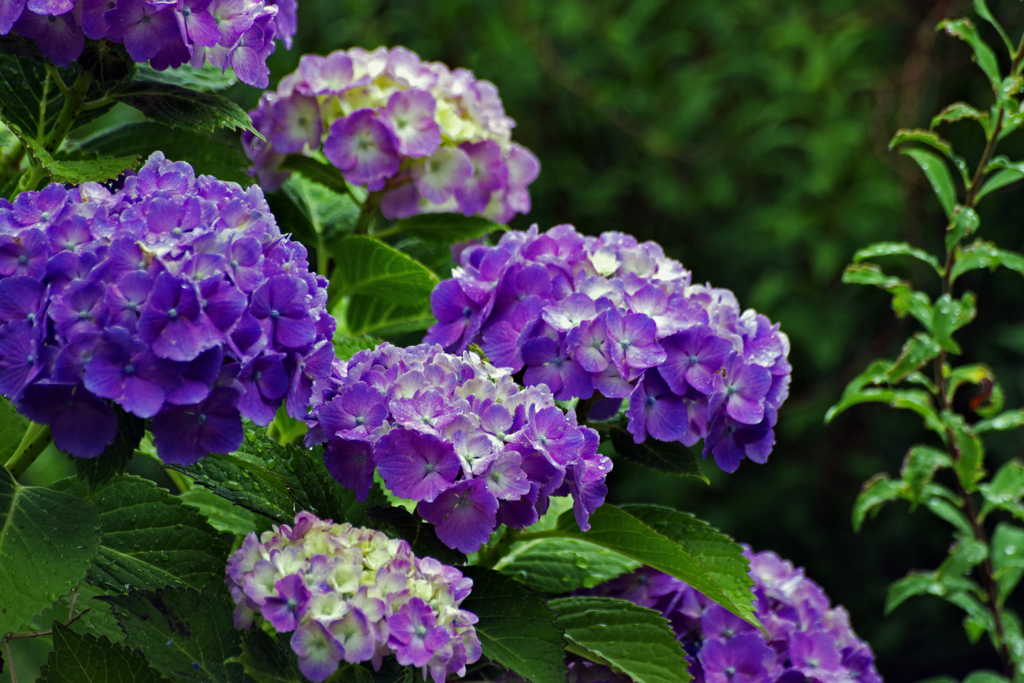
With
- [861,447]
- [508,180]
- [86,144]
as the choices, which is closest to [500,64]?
[861,447]

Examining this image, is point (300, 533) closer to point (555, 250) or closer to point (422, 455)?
point (422, 455)

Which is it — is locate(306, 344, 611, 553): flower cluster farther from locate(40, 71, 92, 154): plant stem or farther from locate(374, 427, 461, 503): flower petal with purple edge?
locate(40, 71, 92, 154): plant stem

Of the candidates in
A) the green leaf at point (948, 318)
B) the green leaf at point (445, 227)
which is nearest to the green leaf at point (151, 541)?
the green leaf at point (445, 227)

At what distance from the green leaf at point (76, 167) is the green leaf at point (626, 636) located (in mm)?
452

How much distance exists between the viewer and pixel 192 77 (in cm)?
77

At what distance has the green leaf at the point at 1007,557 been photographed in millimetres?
955

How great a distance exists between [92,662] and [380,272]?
0.40 meters

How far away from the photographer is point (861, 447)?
2.44 m

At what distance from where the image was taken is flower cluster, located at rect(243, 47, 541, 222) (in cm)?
85

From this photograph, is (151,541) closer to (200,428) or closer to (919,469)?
(200,428)

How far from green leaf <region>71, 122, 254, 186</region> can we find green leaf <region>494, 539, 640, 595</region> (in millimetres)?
397

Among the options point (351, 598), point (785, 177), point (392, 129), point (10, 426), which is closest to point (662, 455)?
point (351, 598)

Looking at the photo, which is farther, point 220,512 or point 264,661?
point 220,512

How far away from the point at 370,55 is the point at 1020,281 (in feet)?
6.52
